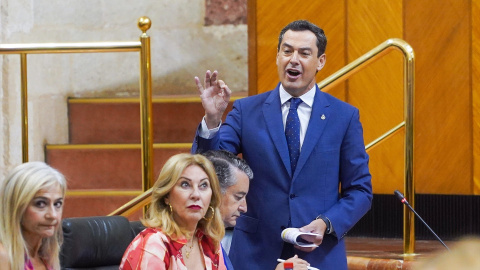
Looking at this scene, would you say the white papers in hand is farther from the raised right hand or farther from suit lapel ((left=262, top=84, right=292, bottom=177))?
the raised right hand

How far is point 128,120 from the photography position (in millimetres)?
5637

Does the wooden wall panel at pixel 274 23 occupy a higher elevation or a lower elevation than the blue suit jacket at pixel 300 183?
higher

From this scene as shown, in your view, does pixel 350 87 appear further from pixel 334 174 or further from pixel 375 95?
pixel 334 174

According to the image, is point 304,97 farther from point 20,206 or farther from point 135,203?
point 135,203

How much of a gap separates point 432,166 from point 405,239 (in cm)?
86

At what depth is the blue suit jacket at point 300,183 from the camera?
2615mm

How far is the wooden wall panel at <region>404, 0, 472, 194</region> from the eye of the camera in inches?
187

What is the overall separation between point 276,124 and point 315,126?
0.12 meters

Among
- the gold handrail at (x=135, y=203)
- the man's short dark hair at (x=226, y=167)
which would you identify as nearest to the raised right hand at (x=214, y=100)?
the man's short dark hair at (x=226, y=167)

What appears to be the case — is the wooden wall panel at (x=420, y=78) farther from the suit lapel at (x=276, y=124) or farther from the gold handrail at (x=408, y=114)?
the suit lapel at (x=276, y=124)

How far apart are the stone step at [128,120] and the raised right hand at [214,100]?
3.06m

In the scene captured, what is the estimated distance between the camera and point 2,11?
5.09 m

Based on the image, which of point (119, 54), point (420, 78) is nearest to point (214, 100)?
point (420, 78)

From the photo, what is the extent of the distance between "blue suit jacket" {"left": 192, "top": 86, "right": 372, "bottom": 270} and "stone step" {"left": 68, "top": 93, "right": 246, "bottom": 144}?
289cm
